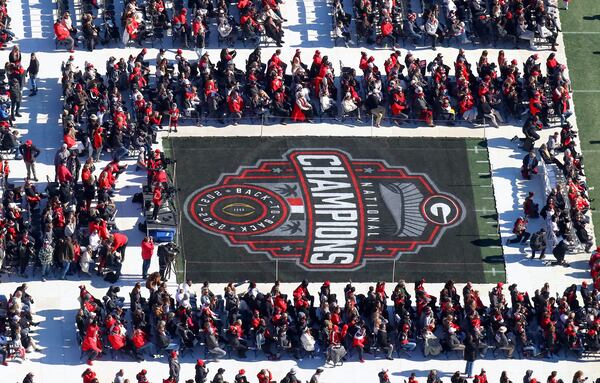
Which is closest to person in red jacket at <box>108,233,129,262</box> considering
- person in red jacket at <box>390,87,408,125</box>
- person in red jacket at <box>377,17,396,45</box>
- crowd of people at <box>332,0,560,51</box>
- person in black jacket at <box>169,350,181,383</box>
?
person in black jacket at <box>169,350,181,383</box>

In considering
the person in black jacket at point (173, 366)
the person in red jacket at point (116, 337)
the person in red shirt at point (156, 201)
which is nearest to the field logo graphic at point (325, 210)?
the person in red shirt at point (156, 201)

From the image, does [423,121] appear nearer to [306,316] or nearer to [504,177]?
[504,177]

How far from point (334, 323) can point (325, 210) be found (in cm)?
735

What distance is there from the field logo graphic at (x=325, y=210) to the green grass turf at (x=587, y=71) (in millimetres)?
6278

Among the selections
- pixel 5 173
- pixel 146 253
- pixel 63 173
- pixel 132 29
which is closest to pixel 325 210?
pixel 146 253

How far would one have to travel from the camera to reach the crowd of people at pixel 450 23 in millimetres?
87688

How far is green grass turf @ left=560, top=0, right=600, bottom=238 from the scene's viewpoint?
8450 centimetres

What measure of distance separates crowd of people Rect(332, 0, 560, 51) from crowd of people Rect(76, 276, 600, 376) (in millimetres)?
15036

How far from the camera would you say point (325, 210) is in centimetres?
8088

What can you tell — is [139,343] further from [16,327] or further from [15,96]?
[15,96]

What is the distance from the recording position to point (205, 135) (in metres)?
83.5

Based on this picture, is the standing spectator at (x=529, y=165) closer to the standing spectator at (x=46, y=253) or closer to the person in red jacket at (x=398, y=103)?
the person in red jacket at (x=398, y=103)

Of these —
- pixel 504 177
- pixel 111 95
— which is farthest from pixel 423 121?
pixel 111 95

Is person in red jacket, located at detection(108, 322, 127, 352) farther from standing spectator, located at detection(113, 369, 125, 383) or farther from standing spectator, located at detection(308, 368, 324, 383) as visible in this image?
standing spectator, located at detection(308, 368, 324, 383)
